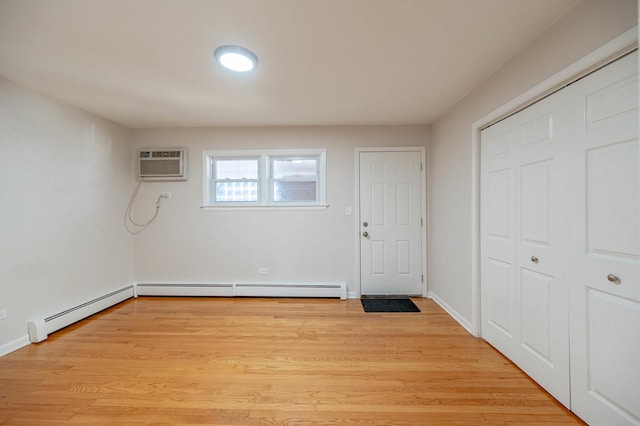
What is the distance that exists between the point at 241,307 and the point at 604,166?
3515 mm

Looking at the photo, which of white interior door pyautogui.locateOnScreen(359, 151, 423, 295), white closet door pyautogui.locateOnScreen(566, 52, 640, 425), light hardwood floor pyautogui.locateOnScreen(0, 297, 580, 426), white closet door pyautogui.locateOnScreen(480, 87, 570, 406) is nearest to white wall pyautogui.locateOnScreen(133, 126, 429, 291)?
white interior door pyautogui.locateOnScreen(359, 151, 423, 295)

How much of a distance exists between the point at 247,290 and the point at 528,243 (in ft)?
10.6

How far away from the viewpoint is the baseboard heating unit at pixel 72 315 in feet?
7.78

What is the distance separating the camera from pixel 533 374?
182cm

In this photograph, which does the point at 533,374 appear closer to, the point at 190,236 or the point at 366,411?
the point at 366,411

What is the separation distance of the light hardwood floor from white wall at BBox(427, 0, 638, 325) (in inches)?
26.4

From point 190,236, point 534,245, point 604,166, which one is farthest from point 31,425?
point 604,166

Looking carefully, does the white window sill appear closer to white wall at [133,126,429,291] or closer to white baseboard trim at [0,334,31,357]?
white wall at [133,126,429,291]

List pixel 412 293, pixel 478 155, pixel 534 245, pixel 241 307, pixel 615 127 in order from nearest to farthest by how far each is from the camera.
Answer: pixel 615 127 < pixel 534 245 < pixel 478 155 < pixel 241 307 < pixel 412 293

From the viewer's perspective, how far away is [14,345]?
2248 mm

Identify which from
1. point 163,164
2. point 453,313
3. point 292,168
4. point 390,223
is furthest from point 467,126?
point 163,164

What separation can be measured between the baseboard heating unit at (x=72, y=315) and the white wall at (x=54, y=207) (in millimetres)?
Result: 74

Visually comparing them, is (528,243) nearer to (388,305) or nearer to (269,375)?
(388,305)

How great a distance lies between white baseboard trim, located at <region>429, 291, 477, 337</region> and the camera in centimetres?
260
